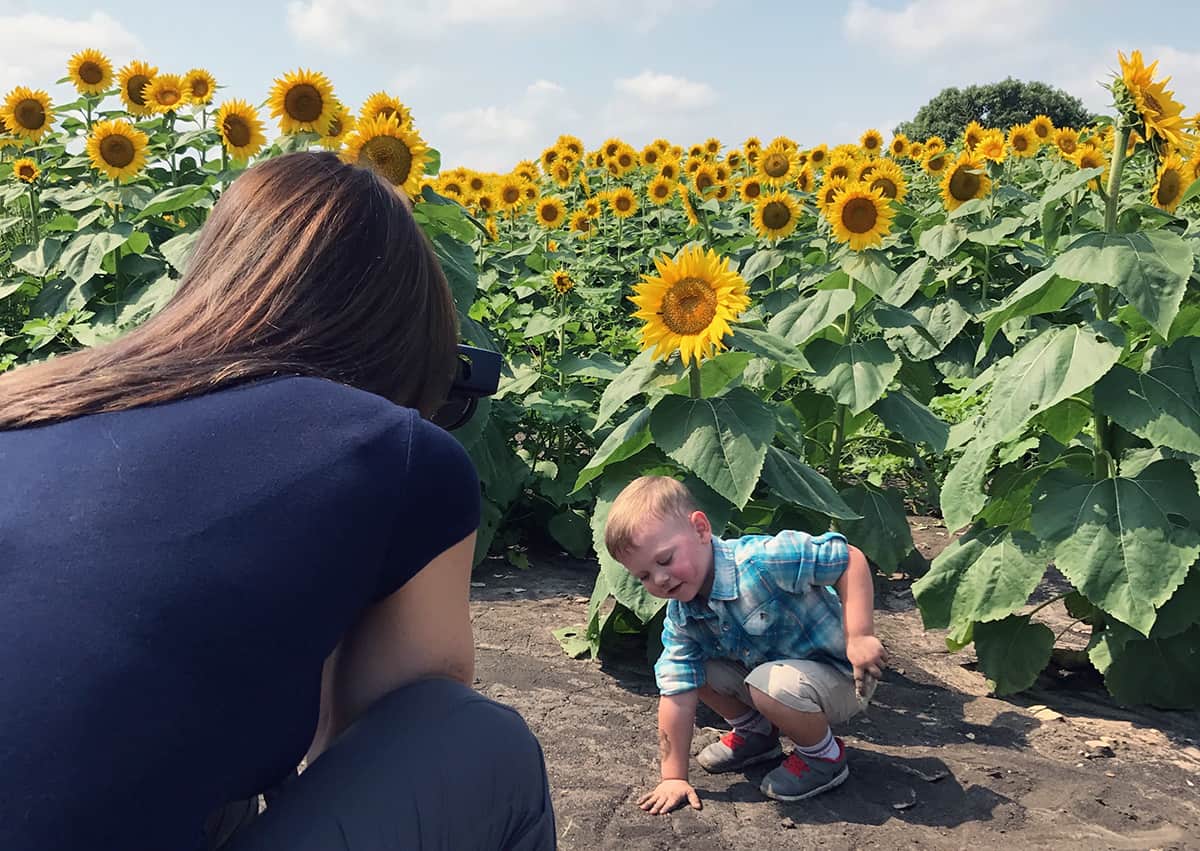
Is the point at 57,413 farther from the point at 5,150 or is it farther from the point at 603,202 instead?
the point at 603,202

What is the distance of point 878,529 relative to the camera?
13.5ft

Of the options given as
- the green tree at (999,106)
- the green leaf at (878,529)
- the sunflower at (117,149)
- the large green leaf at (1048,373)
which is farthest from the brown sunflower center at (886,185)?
the green tree at (999,106)

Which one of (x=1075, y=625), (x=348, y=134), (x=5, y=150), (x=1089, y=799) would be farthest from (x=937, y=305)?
(x=5, y=150)

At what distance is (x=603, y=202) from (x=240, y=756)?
8.84 metres

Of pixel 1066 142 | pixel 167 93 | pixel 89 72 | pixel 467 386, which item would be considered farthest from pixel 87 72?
pixel 1066 142

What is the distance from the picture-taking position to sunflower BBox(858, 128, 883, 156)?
446 inches

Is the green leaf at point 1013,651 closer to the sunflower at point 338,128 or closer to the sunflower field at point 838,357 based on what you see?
the sunflower field at point 838,357

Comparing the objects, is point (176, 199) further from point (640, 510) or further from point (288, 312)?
point (288, 312)

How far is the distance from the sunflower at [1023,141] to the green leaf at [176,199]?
270 inches

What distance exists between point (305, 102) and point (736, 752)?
3.18m

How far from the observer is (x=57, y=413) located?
1.57 meters

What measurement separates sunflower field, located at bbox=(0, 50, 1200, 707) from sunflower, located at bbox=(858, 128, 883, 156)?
13.0 feet

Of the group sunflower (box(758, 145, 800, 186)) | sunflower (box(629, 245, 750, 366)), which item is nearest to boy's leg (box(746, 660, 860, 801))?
sunflower (box(629, 245, 750, 366))

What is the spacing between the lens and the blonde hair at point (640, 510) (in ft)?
9.50
